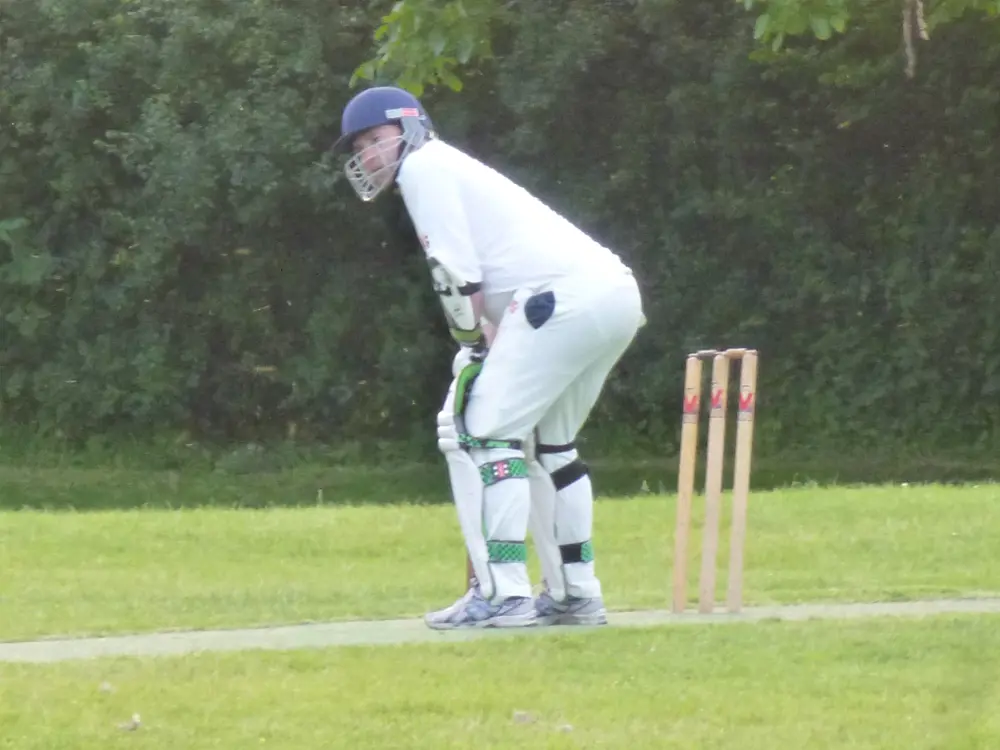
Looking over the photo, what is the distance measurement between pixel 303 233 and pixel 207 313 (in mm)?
1466

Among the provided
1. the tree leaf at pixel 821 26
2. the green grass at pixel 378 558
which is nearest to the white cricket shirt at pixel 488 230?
the green grass at pixel 378 558

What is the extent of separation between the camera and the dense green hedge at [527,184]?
62.6ft

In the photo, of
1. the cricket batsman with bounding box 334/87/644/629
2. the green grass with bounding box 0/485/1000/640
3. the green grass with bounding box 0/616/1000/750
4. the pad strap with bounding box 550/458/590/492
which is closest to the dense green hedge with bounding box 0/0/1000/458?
the green grass with bounding box 0/485/1000/640

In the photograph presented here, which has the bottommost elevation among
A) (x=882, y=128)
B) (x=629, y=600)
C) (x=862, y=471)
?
(x=862, y=471)

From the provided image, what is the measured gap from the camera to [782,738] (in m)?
4.24

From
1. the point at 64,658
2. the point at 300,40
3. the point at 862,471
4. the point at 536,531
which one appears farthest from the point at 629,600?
the point at 300,40

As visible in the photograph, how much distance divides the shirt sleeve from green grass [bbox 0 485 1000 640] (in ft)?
5.24

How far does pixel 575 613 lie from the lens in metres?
6.01

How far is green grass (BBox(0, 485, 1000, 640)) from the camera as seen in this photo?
6.92 meters

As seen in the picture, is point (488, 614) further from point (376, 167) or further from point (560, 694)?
point (376, 167)

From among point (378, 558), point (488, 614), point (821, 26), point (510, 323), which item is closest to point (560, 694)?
point (488, 614)

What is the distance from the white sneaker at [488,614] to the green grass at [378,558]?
2.51 feet

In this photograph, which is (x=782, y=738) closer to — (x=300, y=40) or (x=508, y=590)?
(x=508, y=590)

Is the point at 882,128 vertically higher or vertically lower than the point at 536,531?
higher
